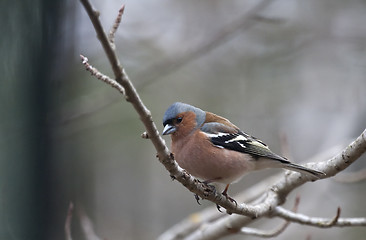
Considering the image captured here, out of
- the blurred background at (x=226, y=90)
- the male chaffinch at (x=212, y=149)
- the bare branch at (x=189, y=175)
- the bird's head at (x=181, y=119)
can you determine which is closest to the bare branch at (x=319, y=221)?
the bare branch at (x=189, y=175)

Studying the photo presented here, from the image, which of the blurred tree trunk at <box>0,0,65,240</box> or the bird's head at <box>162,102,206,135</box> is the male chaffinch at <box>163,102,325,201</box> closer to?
the bird's head at <box>162,102,206,135</box>

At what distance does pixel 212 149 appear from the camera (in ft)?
14.3

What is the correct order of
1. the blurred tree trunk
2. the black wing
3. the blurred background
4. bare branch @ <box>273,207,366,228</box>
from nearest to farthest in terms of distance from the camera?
the blurred tree trunk → bare branch @ <box>273,207,366,228</box> → the black wing → the blurred background

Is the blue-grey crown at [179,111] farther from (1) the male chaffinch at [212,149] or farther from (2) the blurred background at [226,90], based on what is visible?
(2) the blurred background at [226,90]

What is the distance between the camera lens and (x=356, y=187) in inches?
341

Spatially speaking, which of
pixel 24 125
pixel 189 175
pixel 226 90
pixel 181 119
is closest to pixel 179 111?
pixel 181 119

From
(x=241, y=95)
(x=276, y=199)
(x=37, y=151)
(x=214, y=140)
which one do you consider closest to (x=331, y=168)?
(x=276, y=199)

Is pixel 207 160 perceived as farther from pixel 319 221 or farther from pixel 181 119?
pixel 319 221

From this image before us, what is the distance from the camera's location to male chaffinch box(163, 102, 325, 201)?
13.9 feet

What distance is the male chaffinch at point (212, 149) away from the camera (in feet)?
13.9

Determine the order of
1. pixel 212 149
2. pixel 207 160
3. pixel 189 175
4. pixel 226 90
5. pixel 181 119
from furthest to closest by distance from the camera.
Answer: pixel 226 90 → pixel 181 119 → pixel 212 149 → pixel 207 160 → pixel 189 175

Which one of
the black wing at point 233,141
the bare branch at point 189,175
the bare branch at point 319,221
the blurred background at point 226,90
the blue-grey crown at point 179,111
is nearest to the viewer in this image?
the bare branch at point 189,175

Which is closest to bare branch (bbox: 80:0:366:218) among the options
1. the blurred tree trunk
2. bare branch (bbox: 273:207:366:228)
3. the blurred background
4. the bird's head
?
bare branch (bbox: 273:207:366:228)

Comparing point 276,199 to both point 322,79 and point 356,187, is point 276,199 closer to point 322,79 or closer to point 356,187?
point 356,187
